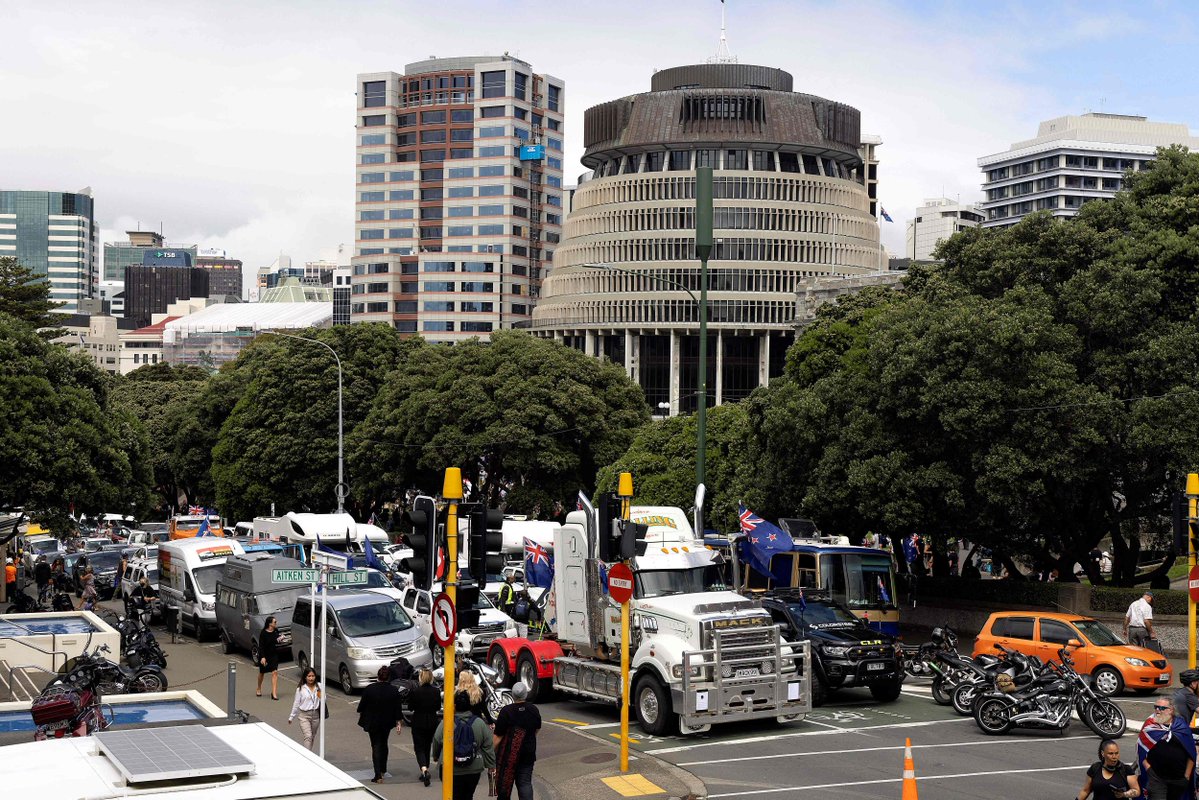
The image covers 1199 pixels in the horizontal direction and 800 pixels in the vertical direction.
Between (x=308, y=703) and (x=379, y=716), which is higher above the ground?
(x=379, y=716)

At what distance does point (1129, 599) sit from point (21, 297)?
177 ft


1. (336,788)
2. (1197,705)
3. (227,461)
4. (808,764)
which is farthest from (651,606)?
(227,461)

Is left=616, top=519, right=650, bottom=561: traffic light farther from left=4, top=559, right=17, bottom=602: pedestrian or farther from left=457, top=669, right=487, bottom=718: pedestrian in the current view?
left=4, top=559, right=17, bottom=602: pedestrian

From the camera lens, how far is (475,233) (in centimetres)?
16150

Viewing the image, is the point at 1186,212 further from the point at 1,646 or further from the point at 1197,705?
the point at 1,646

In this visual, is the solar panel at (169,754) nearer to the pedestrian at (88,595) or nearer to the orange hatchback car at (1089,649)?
the orange hatchback car at (1089,649)

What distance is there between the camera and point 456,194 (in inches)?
6393

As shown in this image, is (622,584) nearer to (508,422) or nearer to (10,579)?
(10,579)

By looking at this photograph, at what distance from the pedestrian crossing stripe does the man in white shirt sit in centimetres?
1452

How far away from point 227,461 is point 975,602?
4849 centimetres

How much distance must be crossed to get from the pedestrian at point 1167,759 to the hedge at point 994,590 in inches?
858

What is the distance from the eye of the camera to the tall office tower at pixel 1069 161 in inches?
7160

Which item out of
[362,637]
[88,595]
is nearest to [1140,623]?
[362,637]

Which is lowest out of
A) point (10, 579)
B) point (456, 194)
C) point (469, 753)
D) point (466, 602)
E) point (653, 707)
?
point (10, 579)
